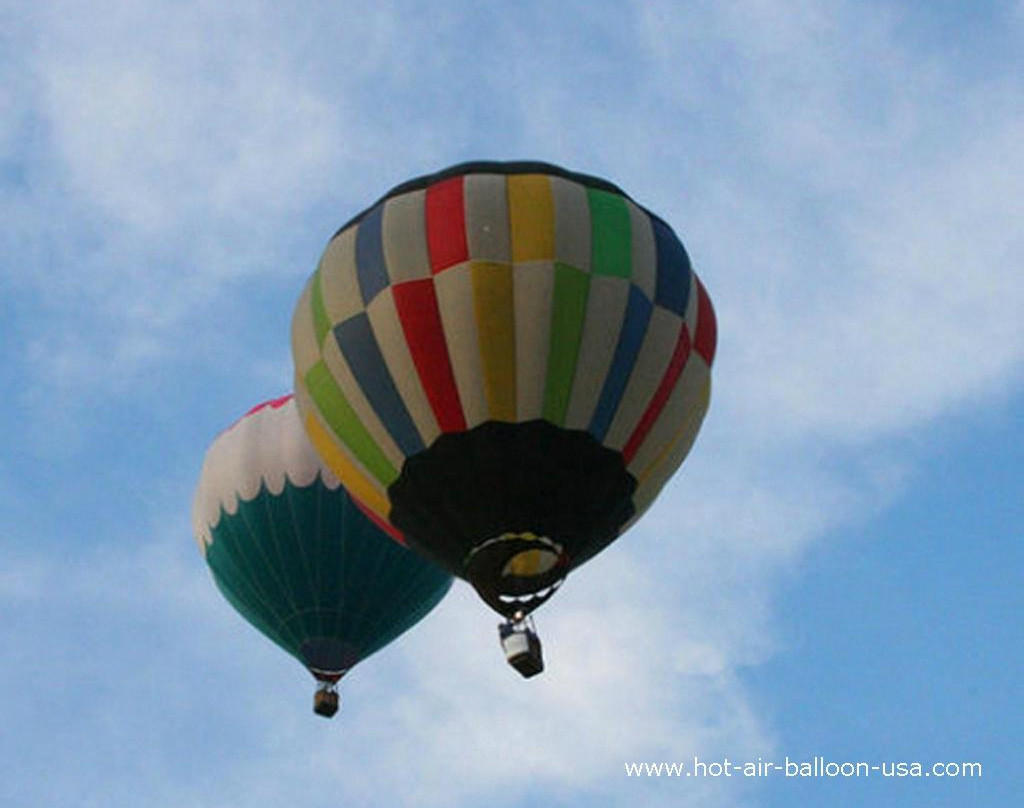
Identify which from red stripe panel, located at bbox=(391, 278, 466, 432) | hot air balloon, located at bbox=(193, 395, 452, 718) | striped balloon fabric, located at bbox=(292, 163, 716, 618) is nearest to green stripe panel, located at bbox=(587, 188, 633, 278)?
striped balloon fabric, located at bbox=(292, 163, 716, 618)

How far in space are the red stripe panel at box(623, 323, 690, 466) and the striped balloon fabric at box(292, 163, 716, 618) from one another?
2 centimetres

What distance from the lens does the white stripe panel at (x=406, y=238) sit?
56.9 ft

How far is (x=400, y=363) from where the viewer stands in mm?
17172

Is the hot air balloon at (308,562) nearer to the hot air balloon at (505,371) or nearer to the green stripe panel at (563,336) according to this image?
the hot air balloon at (505,371)

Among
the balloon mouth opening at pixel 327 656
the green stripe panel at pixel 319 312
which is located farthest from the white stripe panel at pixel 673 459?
the balloon mouth opening at pixel 327 656

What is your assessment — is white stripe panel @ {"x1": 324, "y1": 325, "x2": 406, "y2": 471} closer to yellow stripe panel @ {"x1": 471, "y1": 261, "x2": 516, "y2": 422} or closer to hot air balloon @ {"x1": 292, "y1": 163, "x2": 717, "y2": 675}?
hot air balloon @ {"x1": 292, "y1": 163, "x2": 717, "y2": 675}

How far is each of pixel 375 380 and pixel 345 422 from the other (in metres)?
0.58

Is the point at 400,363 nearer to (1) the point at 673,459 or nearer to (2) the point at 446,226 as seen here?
(2) the point at 446,226

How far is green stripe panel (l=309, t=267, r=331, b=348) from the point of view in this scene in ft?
58.4

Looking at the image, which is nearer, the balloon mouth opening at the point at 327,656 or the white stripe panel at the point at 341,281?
the white stripe panel at the point at 341,281

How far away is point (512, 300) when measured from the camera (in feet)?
56.0

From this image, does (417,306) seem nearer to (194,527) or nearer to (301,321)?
(301,321)

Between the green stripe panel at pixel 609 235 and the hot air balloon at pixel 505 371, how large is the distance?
0.06 feet

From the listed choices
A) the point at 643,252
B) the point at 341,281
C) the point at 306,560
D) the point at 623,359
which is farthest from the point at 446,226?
the point at 306,560
